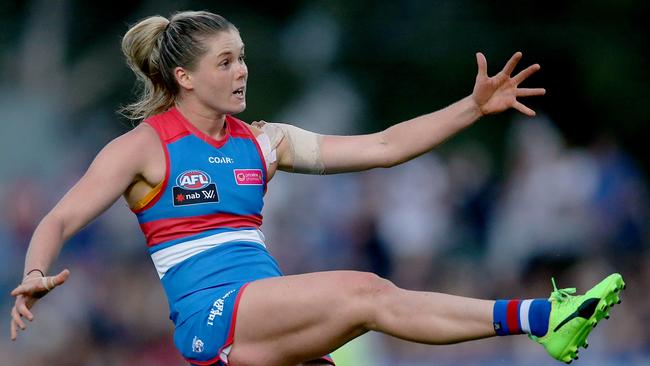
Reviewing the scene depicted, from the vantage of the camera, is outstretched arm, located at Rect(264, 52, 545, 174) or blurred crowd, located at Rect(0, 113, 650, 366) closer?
outstretched arm, located at Rect(264, 52, 545, 174)

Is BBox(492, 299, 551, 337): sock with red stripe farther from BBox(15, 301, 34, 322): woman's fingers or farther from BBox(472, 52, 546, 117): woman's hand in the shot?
BBox(15, 301, 34, 322): woman's fingers

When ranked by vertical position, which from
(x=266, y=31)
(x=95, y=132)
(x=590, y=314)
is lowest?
(x=590, y=314)

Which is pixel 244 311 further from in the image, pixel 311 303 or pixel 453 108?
pixel 453 108

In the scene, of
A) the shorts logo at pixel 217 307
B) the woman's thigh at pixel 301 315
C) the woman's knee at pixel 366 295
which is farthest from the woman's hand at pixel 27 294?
the woman's knee at pixel 366 295

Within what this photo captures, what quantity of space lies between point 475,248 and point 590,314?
19.9ft

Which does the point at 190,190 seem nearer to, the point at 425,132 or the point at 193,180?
the point at 193,180

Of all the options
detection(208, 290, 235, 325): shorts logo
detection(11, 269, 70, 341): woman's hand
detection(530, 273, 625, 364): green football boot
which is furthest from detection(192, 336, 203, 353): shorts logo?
detection(530, 273, 625, 364): green football boot

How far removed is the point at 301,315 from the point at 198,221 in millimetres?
684

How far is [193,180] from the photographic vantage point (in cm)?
556

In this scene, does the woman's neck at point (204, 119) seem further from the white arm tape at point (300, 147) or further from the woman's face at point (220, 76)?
the white arm tape at point (300, 147)

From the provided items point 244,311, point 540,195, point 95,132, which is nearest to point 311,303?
point 244,311

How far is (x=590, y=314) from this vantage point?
193 inches

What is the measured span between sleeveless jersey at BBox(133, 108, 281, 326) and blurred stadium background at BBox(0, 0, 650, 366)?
3376 mm

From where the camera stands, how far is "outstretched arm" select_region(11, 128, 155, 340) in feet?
17.2
